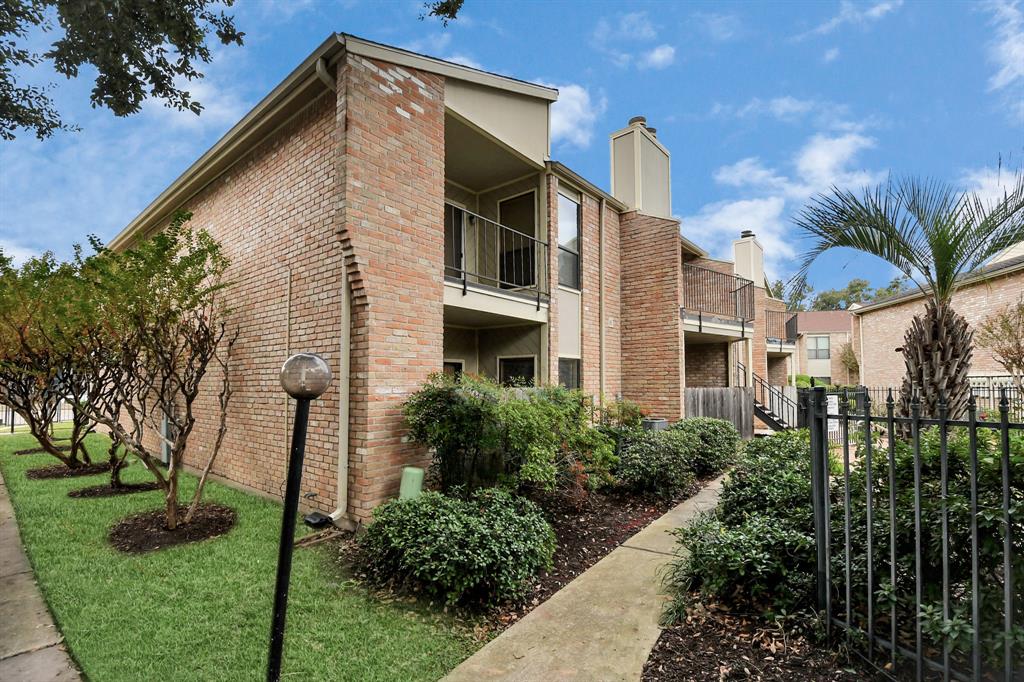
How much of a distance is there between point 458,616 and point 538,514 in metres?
1.49

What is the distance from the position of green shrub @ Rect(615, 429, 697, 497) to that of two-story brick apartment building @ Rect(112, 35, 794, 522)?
2.36 metres

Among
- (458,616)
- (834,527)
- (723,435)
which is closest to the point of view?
(834,527)

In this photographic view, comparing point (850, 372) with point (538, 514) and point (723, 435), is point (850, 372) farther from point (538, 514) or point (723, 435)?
point (538, 514)

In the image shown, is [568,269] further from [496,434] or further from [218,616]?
[218,616]

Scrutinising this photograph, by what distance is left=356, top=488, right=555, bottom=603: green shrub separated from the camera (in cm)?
393

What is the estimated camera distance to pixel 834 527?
3529 millimetres

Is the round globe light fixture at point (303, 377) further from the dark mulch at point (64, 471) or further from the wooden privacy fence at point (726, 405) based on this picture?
the wooden privacy fence at point (726, 405)

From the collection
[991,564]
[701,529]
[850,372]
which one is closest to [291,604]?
[701,529]

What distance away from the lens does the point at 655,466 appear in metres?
7.36

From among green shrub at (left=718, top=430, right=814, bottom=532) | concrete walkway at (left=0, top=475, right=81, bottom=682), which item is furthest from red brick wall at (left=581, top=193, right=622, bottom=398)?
concrete walkway at (left=0, top=475, right=81, bottom=682)

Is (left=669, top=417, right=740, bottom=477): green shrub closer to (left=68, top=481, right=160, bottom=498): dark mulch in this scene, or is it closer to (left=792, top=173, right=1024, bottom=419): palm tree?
(left=792, top=173, right=1024, bottom=419): palm tree

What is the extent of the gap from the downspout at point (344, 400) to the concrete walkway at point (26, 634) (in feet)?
8.32

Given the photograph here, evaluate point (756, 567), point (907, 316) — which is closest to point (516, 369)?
point (756, 567)

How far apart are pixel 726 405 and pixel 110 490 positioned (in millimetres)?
12877
